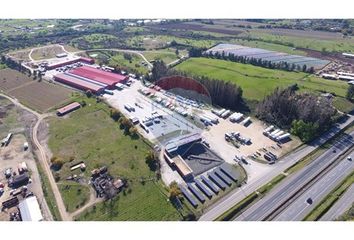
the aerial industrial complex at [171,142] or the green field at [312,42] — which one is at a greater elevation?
the green field at [312,42]

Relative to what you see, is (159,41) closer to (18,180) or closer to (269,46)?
(269,46)

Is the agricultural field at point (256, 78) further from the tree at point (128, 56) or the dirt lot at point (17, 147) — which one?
the dirt lot at point (17, 147)

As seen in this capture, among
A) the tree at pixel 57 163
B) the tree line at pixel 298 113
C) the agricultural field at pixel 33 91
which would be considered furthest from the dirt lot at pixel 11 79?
the tree line at pixel 298 113

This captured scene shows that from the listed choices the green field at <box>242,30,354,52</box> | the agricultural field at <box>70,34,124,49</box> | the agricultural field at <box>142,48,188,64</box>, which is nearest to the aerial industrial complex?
the agricultural field at <box>142,48,188,64</box>

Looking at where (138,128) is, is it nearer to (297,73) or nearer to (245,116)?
(245,116)

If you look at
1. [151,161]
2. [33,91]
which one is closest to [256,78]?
[151,161]

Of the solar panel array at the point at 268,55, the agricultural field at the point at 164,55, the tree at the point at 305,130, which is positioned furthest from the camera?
the agricultural field at the point at 164,55
